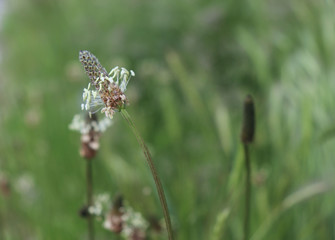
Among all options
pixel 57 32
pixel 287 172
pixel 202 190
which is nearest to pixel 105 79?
pixel 287 172

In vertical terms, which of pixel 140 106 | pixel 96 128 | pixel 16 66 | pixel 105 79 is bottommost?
pixel 105 79

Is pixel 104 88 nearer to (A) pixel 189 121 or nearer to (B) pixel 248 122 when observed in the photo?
(B) pixel 248 122

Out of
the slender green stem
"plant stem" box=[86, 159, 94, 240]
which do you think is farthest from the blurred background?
the slender green stem

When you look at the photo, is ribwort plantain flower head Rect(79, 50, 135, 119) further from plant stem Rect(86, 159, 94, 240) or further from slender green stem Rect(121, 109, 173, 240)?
plant stem Rect(86, 159, 94, 240)

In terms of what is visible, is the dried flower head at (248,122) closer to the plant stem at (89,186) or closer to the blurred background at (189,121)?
the blurred background at (189,121)

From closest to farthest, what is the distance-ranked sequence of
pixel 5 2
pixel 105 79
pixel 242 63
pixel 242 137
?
pixel 105 79 < pixel 242 137 < pixel 242 63 < pixel 5 2

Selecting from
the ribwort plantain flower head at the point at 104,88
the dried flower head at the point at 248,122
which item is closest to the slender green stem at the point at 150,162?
the ribwort plantain flower head at the point at 104,88

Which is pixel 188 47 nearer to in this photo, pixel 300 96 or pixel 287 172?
pixel 300 96
